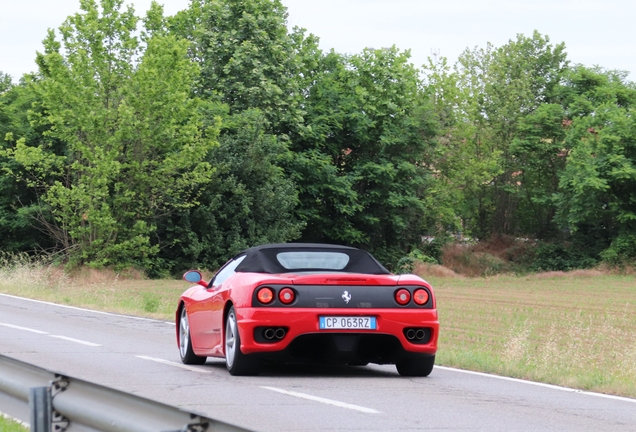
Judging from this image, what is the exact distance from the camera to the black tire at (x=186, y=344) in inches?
A: 488

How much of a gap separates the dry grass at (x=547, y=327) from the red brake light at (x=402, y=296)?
1867mm

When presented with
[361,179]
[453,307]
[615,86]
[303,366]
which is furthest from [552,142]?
[303,366]

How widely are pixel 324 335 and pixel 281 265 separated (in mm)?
1117

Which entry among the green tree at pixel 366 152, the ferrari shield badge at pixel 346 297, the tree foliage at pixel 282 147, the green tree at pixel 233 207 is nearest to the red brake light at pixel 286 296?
the ferrari shield badge at pixel 346 297

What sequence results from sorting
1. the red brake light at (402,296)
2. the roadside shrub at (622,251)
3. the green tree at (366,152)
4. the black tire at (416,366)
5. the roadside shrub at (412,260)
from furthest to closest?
the roadside shrub at (622,251), the roadside shrub at (412,260), the green tree at (366,152), the black tire at (416,366), the red brake light at (402,296)

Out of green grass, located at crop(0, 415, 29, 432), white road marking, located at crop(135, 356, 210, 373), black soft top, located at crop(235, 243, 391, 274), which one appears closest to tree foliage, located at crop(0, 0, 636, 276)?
white road marking, located at crop(135, 356, 210, 373)

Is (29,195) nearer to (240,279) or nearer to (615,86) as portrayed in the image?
(615,86)

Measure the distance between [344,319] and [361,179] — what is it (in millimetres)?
53338

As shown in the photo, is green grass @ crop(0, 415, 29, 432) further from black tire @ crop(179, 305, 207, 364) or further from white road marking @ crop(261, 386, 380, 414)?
black tire @ crop(179, 305, 207, 364)

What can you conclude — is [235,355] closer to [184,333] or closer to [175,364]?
[175,364]

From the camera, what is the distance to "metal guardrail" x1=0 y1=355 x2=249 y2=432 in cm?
457

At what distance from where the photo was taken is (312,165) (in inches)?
2367

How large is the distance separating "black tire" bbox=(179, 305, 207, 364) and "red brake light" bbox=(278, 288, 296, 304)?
7.29 feet

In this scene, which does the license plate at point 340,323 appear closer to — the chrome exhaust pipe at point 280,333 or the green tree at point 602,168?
the chrome exhaust pipe at point 280,333
